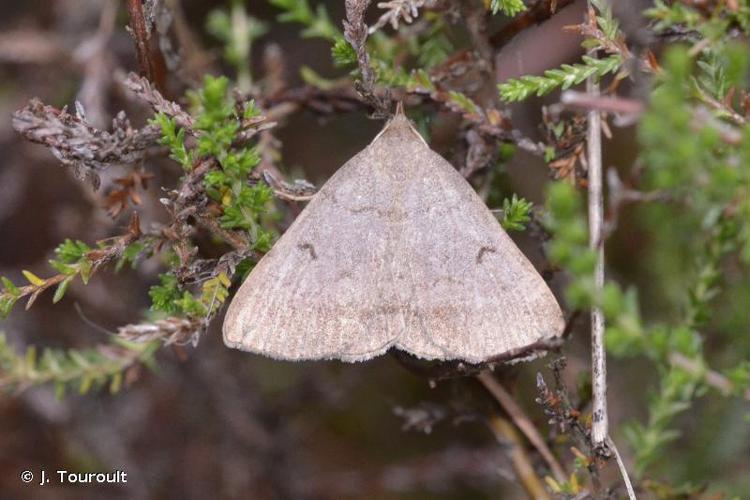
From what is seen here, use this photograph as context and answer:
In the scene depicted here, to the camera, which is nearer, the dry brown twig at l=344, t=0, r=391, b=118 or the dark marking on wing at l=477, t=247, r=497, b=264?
the dry brown twig at l=344, t=0, r=391, b=118

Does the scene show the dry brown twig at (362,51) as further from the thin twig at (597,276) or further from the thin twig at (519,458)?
the thin twig at (519,458)

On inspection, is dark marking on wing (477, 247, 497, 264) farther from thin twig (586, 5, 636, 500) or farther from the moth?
thin twig (586, 5, 636, 500)

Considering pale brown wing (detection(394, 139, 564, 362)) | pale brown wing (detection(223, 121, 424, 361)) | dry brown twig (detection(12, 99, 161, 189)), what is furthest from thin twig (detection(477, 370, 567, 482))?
dry brown twig (detection(12, 99, 161, 189))

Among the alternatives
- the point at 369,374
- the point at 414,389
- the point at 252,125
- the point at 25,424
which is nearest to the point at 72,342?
the point at 25,424

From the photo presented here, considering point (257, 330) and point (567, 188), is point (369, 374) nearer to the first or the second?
A: point (257, 330)

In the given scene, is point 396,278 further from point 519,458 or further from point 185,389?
point 185,389

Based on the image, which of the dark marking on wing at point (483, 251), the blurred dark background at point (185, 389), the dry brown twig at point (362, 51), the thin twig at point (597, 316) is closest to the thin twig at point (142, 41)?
the dry brown twig at point (362, 51)

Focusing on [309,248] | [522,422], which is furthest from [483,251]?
[522,422]
